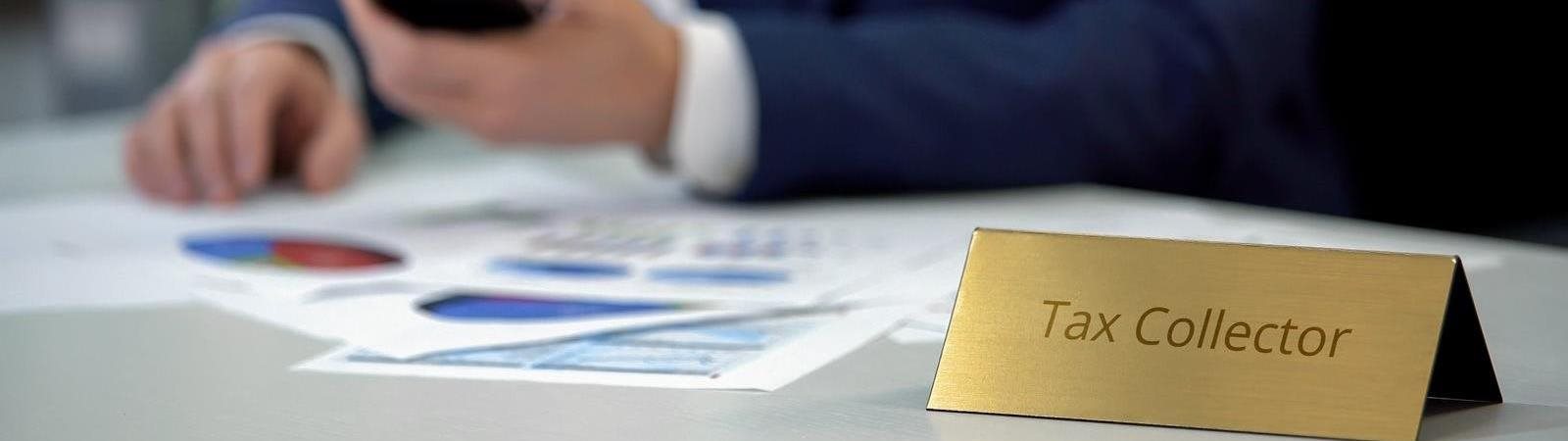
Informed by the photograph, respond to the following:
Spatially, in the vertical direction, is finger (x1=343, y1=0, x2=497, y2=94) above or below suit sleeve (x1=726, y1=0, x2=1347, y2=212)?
below

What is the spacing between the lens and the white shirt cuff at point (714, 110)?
727mm

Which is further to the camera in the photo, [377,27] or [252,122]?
[252,122]

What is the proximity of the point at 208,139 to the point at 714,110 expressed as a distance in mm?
320

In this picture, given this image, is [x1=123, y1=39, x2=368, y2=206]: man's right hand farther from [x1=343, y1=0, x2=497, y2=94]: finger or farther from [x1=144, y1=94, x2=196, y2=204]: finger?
[x1=343, y1=0, x2=497, y2=94]: finger

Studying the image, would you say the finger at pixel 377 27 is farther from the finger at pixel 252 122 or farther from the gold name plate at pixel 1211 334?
the gold name plate at pixel 1211 334

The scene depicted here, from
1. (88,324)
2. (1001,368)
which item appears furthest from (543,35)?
(1001,368)

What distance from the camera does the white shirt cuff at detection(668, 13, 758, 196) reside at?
73 cm

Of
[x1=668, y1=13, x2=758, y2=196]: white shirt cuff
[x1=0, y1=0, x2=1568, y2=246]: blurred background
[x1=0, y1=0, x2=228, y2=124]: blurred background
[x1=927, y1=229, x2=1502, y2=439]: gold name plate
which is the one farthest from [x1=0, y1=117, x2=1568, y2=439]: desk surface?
[x1=0, y1=0, x2=228, y2=124]: blurred background

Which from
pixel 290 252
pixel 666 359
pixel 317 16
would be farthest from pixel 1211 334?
pixel 317 16

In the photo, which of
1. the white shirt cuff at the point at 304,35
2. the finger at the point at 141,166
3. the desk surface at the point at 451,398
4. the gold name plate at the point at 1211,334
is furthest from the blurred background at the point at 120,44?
the gold name plate at the point at 1211,334

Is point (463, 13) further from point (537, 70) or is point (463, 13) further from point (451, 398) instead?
point (451, 398)

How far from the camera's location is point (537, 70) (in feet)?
2.23

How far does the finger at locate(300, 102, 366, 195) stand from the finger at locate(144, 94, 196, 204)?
0.07 metres

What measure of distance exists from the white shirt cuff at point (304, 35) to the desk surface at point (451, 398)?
19.6 inches
